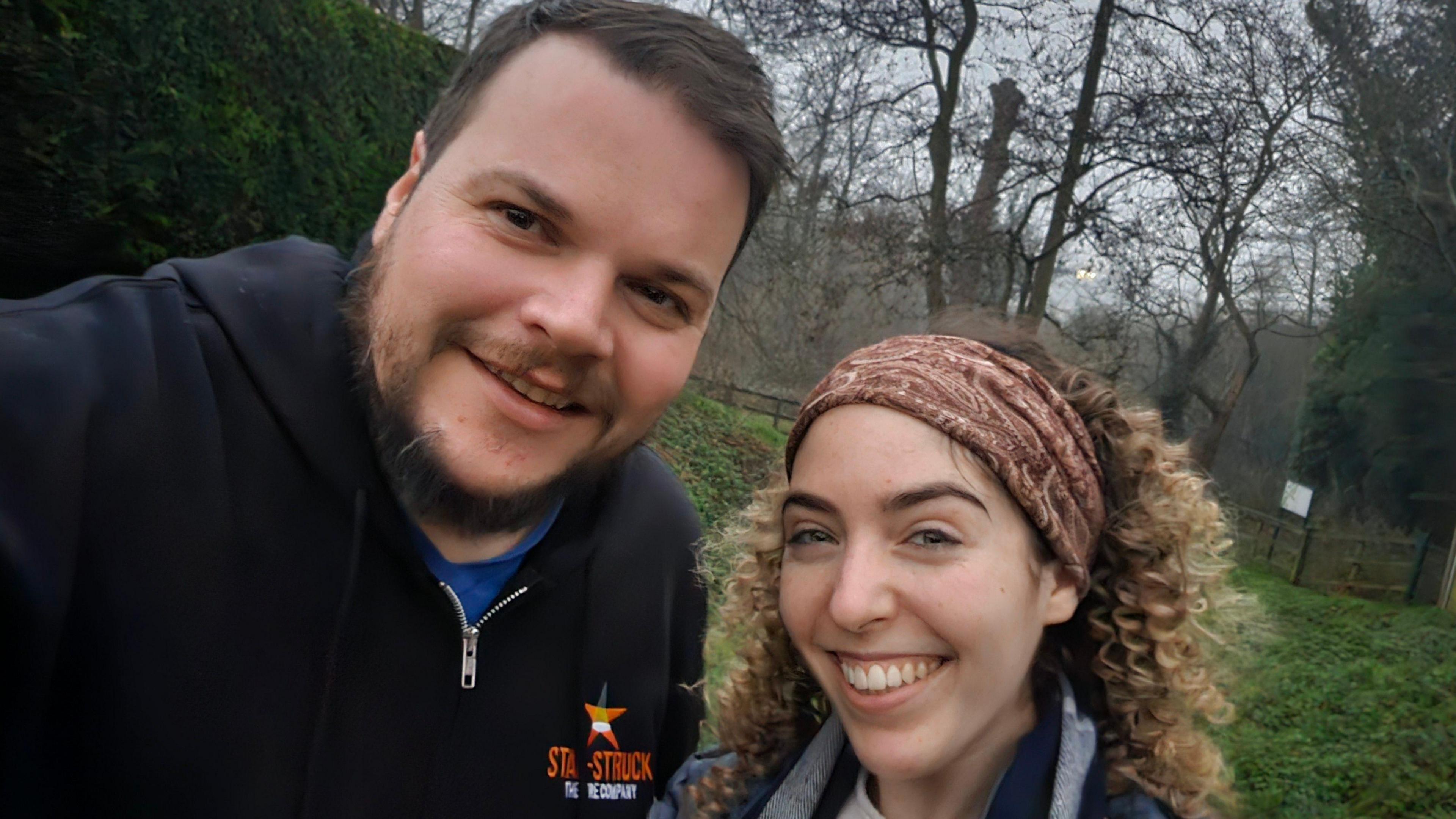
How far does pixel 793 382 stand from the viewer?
10805 mm

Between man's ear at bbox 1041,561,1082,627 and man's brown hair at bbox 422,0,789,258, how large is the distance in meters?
0.94

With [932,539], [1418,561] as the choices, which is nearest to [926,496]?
[932,539]

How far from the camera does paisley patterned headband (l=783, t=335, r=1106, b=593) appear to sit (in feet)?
5.57

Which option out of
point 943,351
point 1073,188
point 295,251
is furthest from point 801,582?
point 1073,188

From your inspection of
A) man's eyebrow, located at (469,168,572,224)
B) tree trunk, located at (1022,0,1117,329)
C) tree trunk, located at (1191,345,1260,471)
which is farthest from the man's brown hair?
tree trunk, located at (1191,345,1260,471)

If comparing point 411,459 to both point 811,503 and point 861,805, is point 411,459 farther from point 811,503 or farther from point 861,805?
point 861,805

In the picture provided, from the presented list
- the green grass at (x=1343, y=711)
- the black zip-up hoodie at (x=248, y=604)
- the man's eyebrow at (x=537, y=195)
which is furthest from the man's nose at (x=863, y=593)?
the green grass at (x=1343, y=711)

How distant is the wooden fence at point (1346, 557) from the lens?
20.7 feet

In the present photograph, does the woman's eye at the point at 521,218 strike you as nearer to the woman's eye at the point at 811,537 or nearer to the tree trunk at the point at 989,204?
the woman's eye at the point at 811,537

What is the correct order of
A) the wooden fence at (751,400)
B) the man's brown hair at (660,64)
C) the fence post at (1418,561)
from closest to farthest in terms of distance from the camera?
the man's brown hair at (660,64) < the fence post at (1418,561) < the wooden fence at (751,400)

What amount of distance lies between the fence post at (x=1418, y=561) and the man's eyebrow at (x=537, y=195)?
22.0 ft

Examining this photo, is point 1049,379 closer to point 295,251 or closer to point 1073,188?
point 295,251

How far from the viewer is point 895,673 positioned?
1.64 m

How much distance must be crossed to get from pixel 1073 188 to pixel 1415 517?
315 cm
